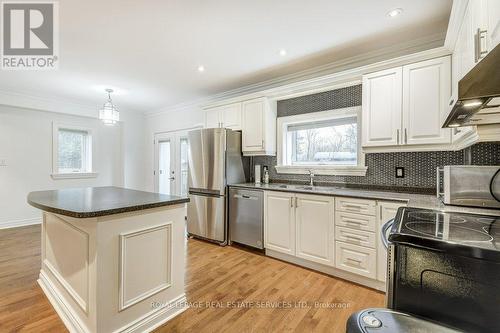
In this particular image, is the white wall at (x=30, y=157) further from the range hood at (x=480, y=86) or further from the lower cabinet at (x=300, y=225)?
the range hood at (x=480, y=86)

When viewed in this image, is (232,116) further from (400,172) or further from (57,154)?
(57,154)

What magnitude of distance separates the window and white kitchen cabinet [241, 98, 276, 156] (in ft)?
12.8

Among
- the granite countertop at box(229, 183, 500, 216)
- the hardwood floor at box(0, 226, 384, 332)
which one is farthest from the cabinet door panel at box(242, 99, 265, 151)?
the hardwood floor at box(0, 226, 384, 332)

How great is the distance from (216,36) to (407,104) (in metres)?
2.07

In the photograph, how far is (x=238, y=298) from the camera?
2117mm

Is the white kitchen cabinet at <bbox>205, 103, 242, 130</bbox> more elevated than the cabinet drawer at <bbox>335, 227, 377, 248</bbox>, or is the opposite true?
the white kitchen cabinet at <bbox>205, 103, 242, 130</bbox>

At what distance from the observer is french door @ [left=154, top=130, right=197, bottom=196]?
5.40 metres

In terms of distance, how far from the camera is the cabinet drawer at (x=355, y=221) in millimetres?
2295

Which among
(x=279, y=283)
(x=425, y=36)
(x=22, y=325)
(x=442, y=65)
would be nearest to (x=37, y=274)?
(x=22, y=325)

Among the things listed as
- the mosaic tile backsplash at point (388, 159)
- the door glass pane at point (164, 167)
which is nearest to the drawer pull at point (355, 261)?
the mosaic tile backsplash at point (388, 159)

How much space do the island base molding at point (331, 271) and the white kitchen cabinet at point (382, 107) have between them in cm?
140

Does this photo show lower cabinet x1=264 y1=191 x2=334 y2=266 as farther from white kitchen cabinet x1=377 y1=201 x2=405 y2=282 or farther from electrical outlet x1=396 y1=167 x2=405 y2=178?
electrical outlet x1=396 y1=167 x2=405 y2=178

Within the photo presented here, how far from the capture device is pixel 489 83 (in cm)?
80

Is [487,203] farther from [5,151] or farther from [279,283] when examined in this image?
[5,151]
